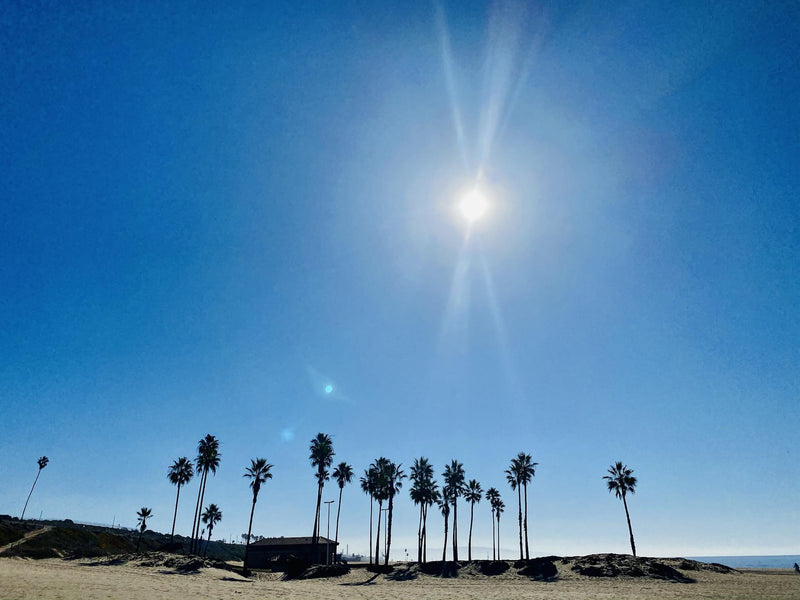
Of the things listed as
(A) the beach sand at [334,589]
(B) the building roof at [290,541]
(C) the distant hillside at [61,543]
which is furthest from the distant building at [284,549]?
(A) the beach sand at [334,589]

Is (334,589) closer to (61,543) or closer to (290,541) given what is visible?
(290,541)

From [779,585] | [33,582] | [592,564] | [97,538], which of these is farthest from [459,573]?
[97,538]

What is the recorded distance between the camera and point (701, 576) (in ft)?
149

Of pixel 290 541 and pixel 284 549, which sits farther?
pixel 290 541

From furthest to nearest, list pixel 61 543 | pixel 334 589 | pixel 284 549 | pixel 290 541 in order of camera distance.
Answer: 1. pixel 290 541
2. pixel 284 549
3. pixel 61 543
4. pixel 334 589

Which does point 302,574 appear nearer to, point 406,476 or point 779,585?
point 406,476

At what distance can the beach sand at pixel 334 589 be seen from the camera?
85.7ft

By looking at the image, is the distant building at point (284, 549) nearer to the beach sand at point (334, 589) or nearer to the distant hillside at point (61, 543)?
the distant hillside at point (61, 543)

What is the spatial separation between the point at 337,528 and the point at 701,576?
50962mm

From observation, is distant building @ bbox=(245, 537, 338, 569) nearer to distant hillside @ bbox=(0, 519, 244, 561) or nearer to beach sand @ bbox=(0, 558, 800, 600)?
distant hillside @ bbox=(0, 519, 244, 561)

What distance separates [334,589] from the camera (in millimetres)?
37562

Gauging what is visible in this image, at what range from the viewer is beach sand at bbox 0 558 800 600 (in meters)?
26.1

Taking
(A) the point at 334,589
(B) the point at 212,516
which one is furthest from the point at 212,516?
(A) the point at 334,589

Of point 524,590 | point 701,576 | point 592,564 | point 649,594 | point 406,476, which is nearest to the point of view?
point 649,594
